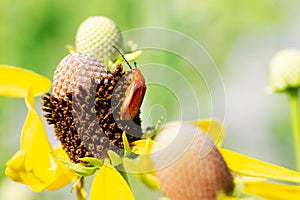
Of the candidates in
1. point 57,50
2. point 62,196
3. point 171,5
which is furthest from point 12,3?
point 62,196

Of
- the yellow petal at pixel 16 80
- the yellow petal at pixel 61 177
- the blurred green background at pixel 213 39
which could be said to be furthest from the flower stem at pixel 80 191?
the blurred green background at pixel 213 39

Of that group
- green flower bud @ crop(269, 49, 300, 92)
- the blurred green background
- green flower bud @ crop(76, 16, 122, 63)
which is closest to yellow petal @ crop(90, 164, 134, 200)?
green flower bud @ crop(76, 16, 122, 63)

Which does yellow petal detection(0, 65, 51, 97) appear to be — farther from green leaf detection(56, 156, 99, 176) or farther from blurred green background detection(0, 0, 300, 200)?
blurred green background detection(0, 0, 300, 200)

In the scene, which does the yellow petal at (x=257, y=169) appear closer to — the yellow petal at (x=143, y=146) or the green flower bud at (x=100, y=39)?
the yellow petal at (x=143, y=146)

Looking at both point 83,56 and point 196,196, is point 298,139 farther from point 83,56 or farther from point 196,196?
point 83,56

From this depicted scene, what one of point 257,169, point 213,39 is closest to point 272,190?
point 257,169
